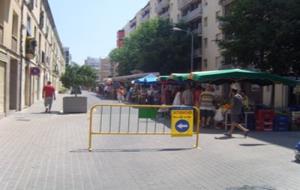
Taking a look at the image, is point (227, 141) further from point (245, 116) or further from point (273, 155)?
point (245, 116)

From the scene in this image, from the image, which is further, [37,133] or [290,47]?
[290,47]

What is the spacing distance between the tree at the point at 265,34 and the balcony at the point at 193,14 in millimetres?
31644

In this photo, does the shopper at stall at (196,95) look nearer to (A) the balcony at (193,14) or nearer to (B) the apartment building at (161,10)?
(A) the balcony at (193,14)

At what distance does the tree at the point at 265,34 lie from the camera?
2420cm

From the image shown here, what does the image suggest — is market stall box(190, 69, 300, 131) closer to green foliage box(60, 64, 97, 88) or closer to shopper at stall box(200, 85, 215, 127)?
shopper at stall box(200, 85, 215, 127)

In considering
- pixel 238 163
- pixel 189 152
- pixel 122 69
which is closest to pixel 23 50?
pixel 189 152

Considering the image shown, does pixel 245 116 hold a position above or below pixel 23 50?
below

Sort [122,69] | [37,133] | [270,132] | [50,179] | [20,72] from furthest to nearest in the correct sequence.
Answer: [122,69] → [20,72] → [270,132] → [37,133] → [50,179]

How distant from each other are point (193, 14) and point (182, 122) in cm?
4897

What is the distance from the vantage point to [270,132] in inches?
717

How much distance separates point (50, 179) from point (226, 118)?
10744mm

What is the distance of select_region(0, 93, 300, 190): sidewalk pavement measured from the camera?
27.3 ft

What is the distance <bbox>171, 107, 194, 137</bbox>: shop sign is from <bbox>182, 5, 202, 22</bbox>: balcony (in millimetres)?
46897

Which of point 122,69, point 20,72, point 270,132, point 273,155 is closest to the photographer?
point 273,155
